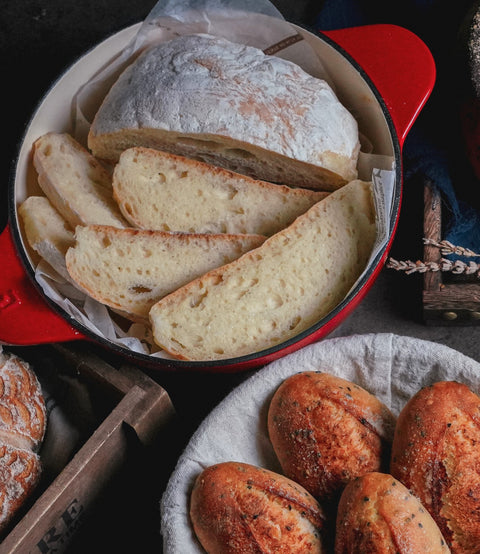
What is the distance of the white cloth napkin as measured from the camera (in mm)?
1363

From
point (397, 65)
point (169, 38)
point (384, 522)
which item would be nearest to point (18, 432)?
point (384, 522)

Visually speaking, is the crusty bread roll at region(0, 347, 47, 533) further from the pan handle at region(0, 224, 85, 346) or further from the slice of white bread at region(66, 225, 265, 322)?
the slice of white bread at region(66, 225, 265, 322)

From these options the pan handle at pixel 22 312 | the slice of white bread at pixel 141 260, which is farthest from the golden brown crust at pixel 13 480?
the slice of white bread at pixel 141 260

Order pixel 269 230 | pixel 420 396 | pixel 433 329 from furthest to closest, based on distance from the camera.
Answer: pixel 433 329
pixel 269 230
pixel 420 396

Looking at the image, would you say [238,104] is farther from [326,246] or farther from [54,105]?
[54,105]

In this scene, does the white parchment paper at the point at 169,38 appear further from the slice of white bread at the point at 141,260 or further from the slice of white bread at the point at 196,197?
the slice of white bread at the point at 196,197

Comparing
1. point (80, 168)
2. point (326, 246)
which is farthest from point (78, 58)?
point (326, 246)

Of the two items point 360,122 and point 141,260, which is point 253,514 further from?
point 360,122

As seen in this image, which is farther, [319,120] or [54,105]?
[54,105]

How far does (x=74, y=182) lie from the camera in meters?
1.56

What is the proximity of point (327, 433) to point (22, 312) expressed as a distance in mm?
627

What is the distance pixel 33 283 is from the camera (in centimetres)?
148

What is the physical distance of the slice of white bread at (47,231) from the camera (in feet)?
4.95

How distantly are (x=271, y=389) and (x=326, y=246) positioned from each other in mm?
286
